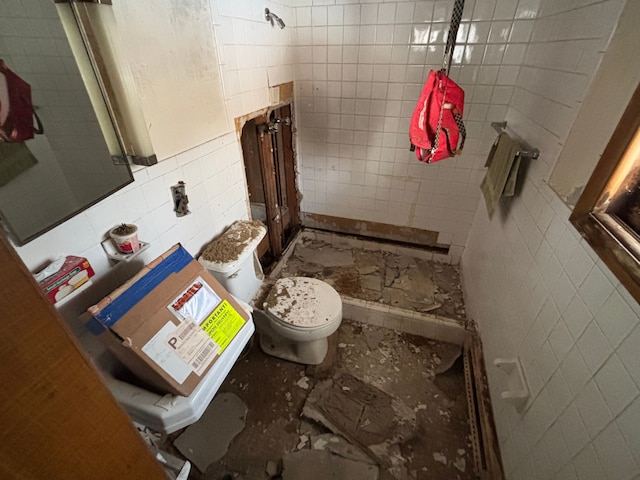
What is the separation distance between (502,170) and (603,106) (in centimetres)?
62

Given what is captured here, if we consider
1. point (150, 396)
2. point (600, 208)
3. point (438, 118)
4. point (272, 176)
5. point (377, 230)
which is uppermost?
point (438, 118)

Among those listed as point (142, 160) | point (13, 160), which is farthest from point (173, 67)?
point (13, 160)

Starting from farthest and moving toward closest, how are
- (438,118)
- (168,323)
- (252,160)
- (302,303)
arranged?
(252,160) → (302,303) → (438,118) → (168,323)

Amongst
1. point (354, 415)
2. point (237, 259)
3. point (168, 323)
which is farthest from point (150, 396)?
point (354, 415)

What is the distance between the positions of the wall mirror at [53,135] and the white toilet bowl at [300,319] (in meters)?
1.02

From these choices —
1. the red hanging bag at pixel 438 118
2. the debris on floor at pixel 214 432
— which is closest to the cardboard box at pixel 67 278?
the debris on floor at pixel 214 432

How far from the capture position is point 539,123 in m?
1.44

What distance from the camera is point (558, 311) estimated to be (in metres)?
1.09

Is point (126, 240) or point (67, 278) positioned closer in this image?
point (67, 278)

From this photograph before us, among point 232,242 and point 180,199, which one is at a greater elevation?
point 180,199

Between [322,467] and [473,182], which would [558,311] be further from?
[473,182]

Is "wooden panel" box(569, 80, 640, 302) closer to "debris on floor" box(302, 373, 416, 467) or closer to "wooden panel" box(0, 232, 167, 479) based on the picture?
"wooden panel" box(0, 232, 167, 479)

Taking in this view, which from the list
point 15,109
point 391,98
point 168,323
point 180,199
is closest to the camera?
point 15,109

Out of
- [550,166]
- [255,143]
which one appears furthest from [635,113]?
[255,143]
